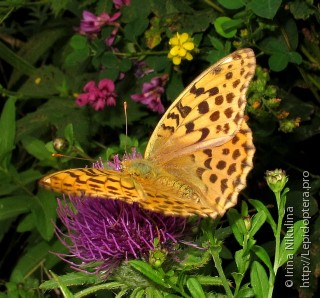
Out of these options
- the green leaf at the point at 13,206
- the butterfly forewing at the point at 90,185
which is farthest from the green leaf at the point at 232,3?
the green leaf at the point at 13,206

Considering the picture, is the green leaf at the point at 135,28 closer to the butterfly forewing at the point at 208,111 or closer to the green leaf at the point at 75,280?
the butterfly forewing at the point at 208,111

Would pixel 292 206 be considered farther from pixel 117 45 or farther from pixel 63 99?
pixel 63 99

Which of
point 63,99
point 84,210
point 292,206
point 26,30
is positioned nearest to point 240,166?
point 84,210

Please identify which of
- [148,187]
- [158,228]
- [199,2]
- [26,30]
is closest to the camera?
[148,187]

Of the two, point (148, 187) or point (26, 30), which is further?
point (26, 30)

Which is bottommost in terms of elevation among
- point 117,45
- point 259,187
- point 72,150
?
point 259,187
